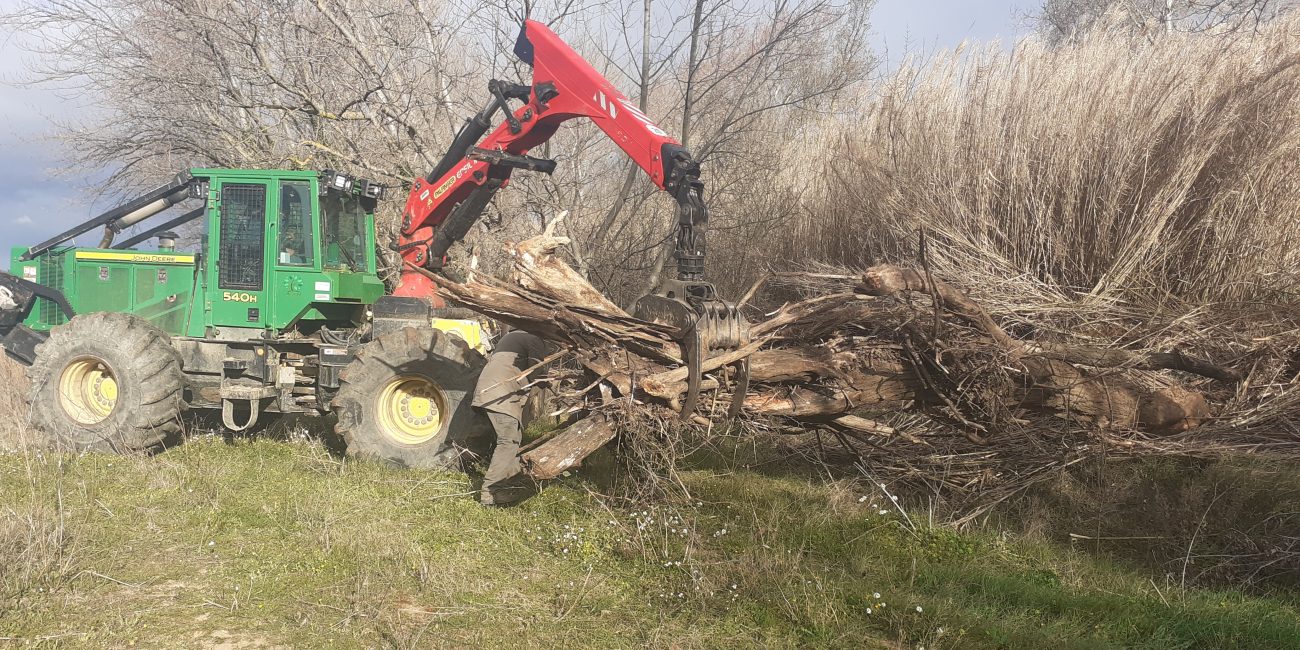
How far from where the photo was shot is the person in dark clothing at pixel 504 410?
17.1ft

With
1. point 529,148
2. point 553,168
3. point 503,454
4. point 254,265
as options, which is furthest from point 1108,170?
point 254,265

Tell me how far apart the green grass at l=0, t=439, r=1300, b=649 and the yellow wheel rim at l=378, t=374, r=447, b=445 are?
691 mm

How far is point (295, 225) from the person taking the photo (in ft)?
23.2

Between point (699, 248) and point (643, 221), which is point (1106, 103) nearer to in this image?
point (699, 248)

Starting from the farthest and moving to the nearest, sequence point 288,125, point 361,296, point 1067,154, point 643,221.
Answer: point 288,125, point 643,221, point 361,296, point 1067,154

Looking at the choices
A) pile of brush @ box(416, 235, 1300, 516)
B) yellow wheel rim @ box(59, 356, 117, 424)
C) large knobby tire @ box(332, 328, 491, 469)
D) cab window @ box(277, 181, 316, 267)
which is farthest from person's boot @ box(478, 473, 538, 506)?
yellow wheel rim @ box(59, 356, 117, 424)

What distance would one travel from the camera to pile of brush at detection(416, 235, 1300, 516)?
15.0 ft

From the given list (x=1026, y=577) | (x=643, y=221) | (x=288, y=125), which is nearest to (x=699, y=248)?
(x=1026, y=577)

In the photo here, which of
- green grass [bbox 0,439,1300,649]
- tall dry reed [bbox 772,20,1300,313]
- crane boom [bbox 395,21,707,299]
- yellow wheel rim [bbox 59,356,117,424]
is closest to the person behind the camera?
green grass [bbox 0,439,1300,649]

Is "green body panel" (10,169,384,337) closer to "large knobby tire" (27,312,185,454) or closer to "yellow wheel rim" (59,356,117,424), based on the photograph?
"large knobby tire" (27,312,185,454)

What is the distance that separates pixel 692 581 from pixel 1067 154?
4.62m

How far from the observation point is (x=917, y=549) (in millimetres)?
4723

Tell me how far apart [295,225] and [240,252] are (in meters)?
0.55

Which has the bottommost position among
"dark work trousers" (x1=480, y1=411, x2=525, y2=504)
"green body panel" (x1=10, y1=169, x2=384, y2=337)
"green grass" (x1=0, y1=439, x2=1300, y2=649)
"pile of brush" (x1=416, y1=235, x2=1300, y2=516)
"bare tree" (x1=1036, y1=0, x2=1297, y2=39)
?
"green grass" (x1=0, y1=439, x2=1300, y2=649)
